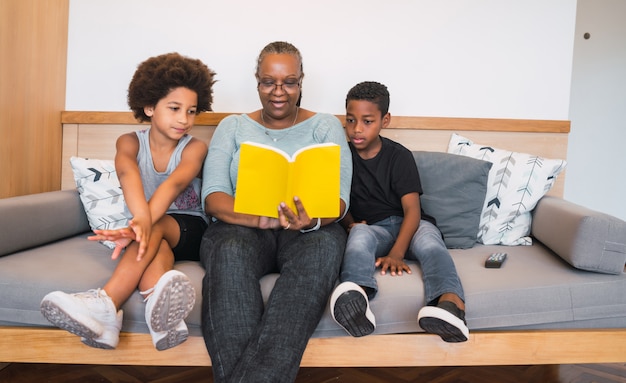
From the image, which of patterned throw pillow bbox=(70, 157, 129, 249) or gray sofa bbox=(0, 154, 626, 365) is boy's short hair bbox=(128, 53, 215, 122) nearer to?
patterned throw pillow bbox=(70, 157, 129, 249)

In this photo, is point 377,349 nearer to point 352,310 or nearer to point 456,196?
point 352,310

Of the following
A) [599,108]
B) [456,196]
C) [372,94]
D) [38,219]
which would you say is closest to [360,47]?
[372,94]

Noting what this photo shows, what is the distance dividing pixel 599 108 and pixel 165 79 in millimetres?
3305

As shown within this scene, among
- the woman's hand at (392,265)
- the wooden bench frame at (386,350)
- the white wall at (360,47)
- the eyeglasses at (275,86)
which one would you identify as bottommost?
the wooden bench frame at (386,350)

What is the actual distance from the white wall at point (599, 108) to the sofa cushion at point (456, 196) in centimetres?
221

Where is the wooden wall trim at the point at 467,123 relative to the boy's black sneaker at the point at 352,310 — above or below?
above

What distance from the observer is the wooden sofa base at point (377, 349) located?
1.36 meters

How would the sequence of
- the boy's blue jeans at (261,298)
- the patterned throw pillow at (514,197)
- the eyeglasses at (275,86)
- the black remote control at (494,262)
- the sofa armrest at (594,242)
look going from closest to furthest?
the boy's blue jeans at (261,298)
the sofa armrest at (594,242)
the black remote control at (494,262)
the eyeglasses at (275,86)
the patterned throw pillow at (514,197)

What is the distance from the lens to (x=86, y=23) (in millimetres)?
2254

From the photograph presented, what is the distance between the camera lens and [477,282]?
1.45 meters

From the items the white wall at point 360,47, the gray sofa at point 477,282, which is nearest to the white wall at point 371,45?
the white wall at point 360,47

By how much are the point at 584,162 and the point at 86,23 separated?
338 centimetres

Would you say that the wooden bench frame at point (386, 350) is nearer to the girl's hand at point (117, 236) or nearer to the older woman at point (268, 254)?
the older woman at point (268, 254)

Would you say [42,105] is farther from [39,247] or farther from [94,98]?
[39,247]
